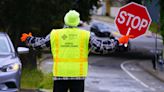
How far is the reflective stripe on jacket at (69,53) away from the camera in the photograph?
274 inches

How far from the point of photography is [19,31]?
17.3 m

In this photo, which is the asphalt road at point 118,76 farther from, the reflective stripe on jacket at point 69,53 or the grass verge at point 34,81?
the reflective stripe on jacket at point 69,53

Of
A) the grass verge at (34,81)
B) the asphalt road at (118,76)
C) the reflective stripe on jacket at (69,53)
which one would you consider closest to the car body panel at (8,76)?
the reflective stripe on jacket at (69,53)

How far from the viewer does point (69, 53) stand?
6.98 metres

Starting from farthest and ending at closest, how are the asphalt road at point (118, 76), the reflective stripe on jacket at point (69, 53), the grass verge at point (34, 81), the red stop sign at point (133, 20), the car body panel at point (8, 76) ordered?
the asphalt road at point (118, 76) → the grass verge at point (34, 81) → the car body panel at point (8, 76) → the red stop sign at point (133, 20) → the reflective stripe on jacket at point (69, 53)

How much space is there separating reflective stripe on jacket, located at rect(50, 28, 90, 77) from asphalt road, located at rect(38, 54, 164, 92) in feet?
38.3

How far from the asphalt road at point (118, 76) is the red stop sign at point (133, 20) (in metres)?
9.62

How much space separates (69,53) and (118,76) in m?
20.9

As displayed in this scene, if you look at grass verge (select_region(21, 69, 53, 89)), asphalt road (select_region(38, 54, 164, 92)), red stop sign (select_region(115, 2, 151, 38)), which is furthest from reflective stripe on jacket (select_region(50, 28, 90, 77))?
asphalt road (select_region(38, 54, 164, 92))

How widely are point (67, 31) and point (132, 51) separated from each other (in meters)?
39.6

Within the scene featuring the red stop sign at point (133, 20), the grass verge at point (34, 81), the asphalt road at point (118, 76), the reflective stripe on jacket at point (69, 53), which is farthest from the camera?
the asphalt road at point (118, 76)

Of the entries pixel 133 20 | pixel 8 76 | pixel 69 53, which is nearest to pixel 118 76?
pixel 8 76

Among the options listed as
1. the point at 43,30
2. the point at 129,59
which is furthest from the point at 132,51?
the point at 43,30

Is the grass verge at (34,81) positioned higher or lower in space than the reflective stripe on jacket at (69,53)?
lower
